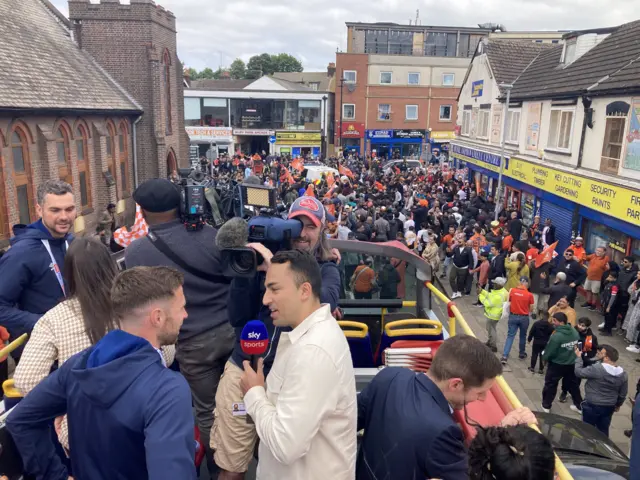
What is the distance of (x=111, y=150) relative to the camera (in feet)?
65.8

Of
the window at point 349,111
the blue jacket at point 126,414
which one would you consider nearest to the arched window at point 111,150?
the blue jacket at point 126,414

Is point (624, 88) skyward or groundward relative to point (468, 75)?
groundward

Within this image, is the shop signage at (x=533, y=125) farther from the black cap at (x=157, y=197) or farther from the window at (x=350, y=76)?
the window at (x=350, y=76)

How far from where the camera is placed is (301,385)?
2096 millimetres

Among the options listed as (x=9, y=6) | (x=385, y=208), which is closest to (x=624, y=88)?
(x=385, y=208)

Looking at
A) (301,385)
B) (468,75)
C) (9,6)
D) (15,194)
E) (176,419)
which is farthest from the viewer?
(468,75)

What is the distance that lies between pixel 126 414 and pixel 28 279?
234 centimetres

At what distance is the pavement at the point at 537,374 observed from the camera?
7234 mm

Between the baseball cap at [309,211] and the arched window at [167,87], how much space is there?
2171 cm

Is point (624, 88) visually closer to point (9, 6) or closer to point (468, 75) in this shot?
point (468, 75)

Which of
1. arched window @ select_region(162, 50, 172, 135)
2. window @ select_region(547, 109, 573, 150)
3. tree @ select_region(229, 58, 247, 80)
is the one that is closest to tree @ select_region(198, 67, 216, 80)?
tree @ select_region(229, 58, 247, 80)

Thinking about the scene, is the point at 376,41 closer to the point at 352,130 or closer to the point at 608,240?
the point at 352,130

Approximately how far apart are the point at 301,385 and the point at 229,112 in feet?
141

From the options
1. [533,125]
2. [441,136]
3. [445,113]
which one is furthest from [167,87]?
[445,113]
